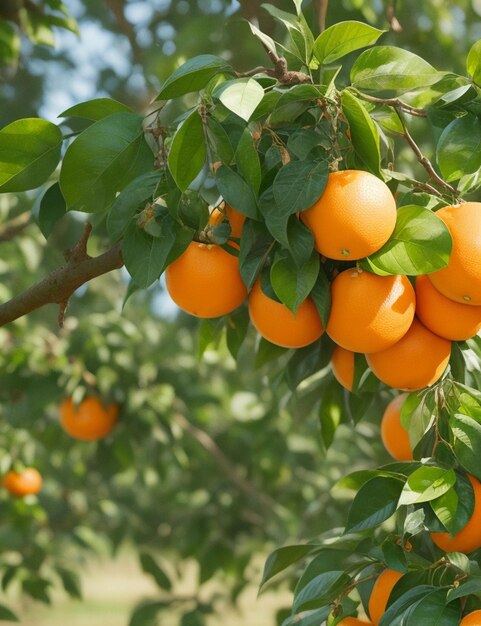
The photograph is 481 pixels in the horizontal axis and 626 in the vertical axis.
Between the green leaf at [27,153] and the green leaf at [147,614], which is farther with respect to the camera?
the green leaf at [147,614]

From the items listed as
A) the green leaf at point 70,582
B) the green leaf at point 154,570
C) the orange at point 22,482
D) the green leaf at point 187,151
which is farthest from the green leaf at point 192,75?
the green leaf at point 70,582

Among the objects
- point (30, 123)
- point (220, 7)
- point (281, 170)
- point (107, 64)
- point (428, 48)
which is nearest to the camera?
point (281, 170)

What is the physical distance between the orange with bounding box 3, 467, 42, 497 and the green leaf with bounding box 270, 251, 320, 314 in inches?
86.0

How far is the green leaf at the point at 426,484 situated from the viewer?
3.26ft

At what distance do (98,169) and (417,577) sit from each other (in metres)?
0.61

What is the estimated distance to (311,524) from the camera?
2805 millimetres

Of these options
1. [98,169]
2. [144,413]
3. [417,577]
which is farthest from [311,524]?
[98,169]

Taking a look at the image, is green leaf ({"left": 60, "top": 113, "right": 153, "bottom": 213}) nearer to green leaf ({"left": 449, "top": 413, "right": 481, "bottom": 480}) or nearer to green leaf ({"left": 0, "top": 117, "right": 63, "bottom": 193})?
green leaf ({"left": 0, "top": 117, "right": 63, "bottom": 193})

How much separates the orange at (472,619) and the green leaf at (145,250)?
503 millimetres

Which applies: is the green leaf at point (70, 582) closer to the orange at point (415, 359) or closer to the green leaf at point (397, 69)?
the orange at point (415, 359)

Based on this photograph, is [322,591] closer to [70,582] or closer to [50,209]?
[50,209]

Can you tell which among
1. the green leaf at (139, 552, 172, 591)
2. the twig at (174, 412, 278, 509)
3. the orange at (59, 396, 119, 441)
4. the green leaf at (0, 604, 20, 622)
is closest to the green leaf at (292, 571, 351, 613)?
the green leaf at (0, 604, 20, 622)

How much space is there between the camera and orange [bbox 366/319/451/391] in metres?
1.13

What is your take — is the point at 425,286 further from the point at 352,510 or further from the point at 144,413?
the point at 144,413
